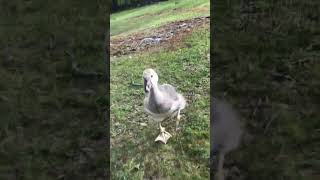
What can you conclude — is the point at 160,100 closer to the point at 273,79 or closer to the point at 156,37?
the point at 156,37

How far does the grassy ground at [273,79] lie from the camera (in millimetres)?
3781

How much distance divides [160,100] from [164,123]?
0.36ft

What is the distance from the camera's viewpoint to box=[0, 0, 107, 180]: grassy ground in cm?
391

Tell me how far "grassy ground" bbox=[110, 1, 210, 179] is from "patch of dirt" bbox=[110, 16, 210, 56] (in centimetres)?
4

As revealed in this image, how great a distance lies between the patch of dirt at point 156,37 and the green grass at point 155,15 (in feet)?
0.09

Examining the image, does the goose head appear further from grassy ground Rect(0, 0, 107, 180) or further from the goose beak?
grassy ground Rect(0, 0, 107, 180)

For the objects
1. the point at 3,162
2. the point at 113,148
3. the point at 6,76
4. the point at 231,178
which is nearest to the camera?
the point at 113,148

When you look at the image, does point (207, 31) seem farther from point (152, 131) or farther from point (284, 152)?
point (284, 152)

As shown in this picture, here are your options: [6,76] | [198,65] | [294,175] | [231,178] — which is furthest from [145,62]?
[6,76]

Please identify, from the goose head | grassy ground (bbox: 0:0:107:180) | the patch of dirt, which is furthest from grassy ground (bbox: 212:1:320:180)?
grassy ground (bbox: 0:0:107:180)

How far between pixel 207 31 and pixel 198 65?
16 centimetres

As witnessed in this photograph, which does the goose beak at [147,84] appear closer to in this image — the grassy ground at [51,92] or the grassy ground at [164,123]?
the grassy ground at [164,123]

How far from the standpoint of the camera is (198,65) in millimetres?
3326

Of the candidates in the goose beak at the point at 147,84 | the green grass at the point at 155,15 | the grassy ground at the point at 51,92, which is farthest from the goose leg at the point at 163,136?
the grassy ground at the point at 51,92
